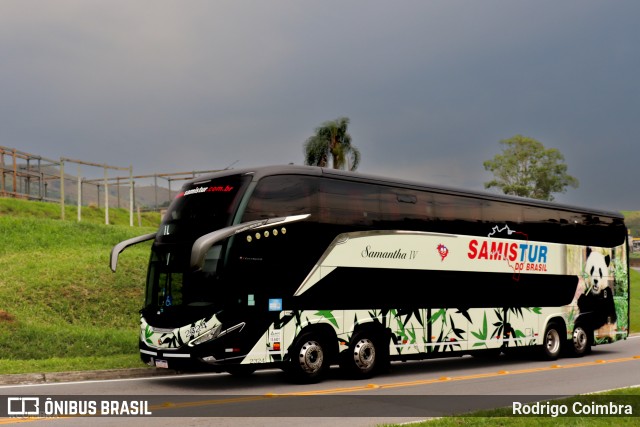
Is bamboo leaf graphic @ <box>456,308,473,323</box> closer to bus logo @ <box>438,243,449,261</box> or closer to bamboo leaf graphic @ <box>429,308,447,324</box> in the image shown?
bamboo leaf graphic @ <box>429,308,447,324</box>

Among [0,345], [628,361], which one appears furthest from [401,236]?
[0,345]

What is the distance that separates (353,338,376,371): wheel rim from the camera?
14.5m

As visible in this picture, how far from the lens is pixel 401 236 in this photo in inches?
611

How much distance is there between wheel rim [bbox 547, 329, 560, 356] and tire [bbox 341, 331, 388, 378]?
657 cm

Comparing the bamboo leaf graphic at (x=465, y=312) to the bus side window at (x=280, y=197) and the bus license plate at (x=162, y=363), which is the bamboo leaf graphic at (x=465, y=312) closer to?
the bus side window at (x=280, y=197)

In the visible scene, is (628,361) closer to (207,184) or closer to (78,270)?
(207,184)

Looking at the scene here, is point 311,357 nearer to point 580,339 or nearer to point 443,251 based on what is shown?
point 443,251

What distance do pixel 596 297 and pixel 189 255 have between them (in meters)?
13.6

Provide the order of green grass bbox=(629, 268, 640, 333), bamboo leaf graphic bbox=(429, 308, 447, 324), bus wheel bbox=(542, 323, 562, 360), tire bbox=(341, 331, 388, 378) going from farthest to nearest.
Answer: green grass bbox=(629, 268, 640, 333)
bus wheel bbox=(542, 323, 562, 360)
bamboo leaf graphic bbox=(429, 308, 447, 324)
tire bbox=(341, 331, 388, 378)

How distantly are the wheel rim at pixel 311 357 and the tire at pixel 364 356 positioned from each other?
63 cm

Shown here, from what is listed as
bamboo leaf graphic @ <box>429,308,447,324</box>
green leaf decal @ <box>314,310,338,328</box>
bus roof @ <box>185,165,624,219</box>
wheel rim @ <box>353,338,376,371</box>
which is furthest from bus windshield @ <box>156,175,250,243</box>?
bamboo leaf graphic @ <box>429,308,447,324</box>

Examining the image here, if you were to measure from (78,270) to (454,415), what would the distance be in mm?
20253

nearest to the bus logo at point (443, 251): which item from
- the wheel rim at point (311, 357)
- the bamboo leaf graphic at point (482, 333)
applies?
the bamboo leaf graphic at point (482, 333)

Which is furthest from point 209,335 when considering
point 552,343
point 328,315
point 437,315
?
point 552,343
